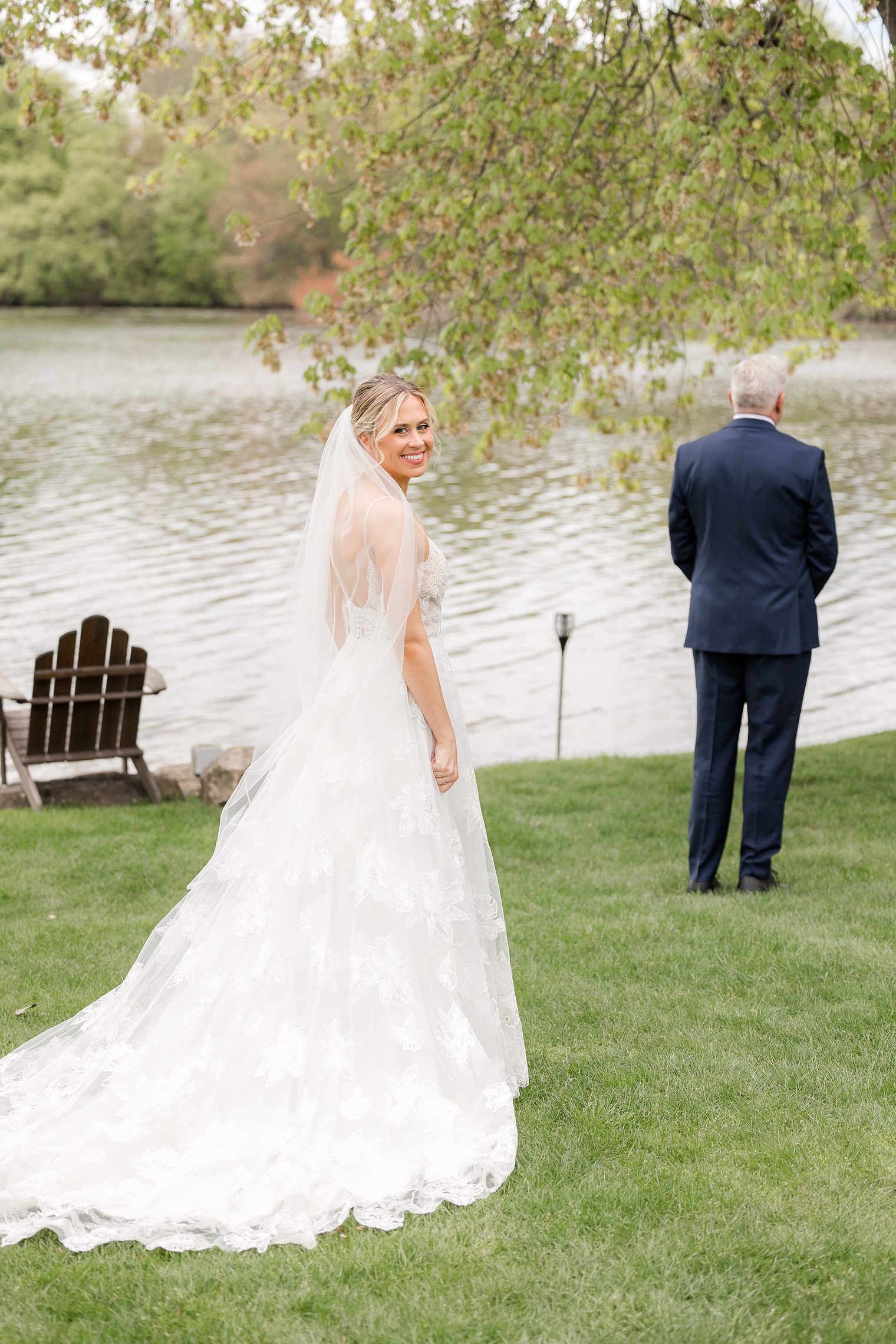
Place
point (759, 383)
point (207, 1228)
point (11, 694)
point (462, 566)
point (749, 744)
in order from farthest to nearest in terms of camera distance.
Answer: point (462, 566), point (11, 694), point (749, 744), point (759, 383), point (207, 1228)

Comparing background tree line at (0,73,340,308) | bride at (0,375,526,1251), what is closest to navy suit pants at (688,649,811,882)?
bride at (0,375,526,1251)

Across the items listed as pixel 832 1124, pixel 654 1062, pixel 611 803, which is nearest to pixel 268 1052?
pixel 654 1062

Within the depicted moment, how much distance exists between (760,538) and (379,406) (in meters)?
2.56

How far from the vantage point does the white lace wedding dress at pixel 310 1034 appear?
11.3 ft

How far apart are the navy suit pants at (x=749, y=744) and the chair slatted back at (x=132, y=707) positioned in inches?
162

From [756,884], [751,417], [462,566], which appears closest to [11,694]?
[756,884]

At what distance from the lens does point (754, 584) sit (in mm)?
6035

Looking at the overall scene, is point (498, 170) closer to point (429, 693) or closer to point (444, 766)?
point (429, 693)

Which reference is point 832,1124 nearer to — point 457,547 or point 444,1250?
point 444,1250

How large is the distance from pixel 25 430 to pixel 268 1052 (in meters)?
30.3

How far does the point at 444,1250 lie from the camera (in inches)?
127

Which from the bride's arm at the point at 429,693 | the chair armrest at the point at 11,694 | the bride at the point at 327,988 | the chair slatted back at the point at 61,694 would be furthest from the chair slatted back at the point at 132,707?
the bride's arm at the point at 429,693

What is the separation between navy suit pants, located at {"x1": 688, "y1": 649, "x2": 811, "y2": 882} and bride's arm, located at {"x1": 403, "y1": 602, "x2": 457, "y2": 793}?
7.60 feet

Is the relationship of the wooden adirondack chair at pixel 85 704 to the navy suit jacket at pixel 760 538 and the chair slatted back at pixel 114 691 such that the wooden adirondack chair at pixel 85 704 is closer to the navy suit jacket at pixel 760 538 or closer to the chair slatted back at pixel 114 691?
the chair slatted back at pixel 114 691
